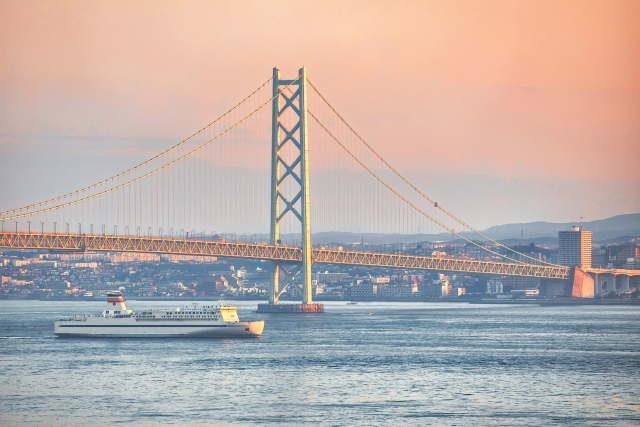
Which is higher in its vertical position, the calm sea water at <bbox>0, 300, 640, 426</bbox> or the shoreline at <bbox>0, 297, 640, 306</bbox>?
the shoreline at <bbox>0, 297, 640, 306</bbox>

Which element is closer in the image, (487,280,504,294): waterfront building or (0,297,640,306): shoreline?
(0,297,640,306): shoreline

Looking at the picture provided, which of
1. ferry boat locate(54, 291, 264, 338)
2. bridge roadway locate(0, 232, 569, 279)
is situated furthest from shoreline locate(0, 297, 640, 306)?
ferry boat locate(54, 291, 264, 338)

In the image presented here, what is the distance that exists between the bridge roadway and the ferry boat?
11641 mm

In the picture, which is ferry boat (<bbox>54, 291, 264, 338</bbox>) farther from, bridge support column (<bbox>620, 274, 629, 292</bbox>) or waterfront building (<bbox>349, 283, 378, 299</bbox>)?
waterfront building (<bbox>349, 283, 378, 299</bbox>)

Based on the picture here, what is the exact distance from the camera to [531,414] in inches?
1353

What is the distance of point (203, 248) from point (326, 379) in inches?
1682

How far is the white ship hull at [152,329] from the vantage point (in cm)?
6334

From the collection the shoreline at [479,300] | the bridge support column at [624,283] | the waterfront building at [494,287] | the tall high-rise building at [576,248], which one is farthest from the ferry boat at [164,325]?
the waterfront building at [494,287]

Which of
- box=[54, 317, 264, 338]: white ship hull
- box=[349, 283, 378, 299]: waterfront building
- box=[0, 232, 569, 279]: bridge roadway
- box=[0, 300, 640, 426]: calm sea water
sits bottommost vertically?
box=[0, 300, 640, 426]: calm sea water

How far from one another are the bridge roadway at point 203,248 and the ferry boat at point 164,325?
1164 centimetres

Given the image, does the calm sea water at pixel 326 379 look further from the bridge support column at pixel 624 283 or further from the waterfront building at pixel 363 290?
the waterfront building at pixel 363 290

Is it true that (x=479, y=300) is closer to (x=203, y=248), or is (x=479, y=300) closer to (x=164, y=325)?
(x=203, y=248)

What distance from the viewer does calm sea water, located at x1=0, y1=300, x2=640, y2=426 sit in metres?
34.2

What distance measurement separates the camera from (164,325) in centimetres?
6394
